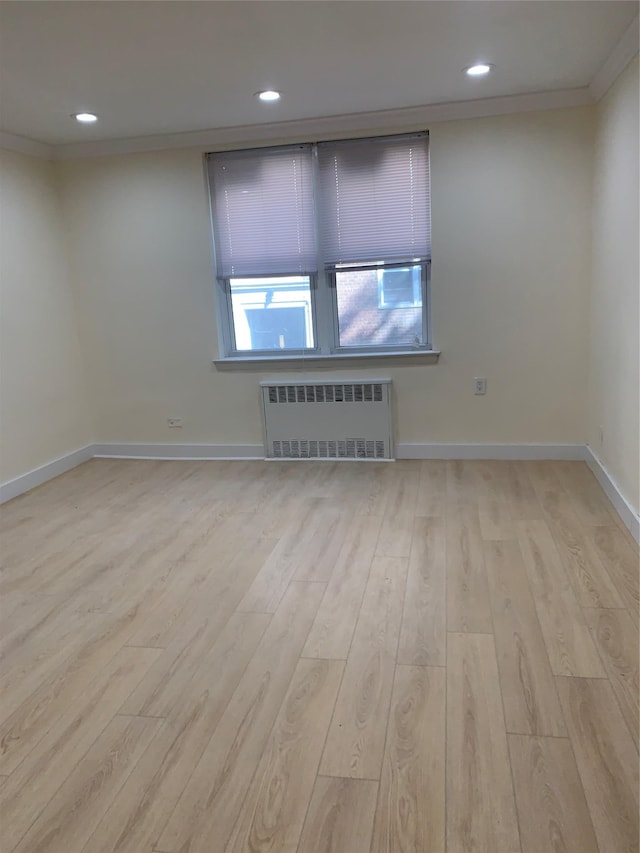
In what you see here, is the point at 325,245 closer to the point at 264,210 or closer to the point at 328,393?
the point at 264,210

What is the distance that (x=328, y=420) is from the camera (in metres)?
4.70

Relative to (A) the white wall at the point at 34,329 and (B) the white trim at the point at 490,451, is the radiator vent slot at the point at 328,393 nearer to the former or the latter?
(B) the white trim at the point at 490,451

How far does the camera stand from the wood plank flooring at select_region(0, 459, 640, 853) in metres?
1.59

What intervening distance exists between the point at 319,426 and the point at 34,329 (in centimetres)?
228

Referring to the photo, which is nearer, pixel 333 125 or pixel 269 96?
pixel 269 96

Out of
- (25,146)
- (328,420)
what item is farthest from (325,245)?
(25,146)

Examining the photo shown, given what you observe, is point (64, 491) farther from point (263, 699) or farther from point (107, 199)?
point (263, 699)

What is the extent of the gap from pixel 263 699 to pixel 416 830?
69 centimetres

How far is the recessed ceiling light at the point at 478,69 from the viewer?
3.26m

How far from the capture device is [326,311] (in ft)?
15.1

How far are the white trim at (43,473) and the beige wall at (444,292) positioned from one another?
265 millimetres

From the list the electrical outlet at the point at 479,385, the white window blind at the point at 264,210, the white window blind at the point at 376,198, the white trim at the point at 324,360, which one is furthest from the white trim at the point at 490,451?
the white window blind at the point at 264,210

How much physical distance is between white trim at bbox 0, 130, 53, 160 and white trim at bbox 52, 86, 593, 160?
3.2 inches

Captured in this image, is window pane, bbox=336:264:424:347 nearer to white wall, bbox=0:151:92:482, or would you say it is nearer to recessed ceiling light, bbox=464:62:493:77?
recessed ceiling light, bbox=464:62:493:77
